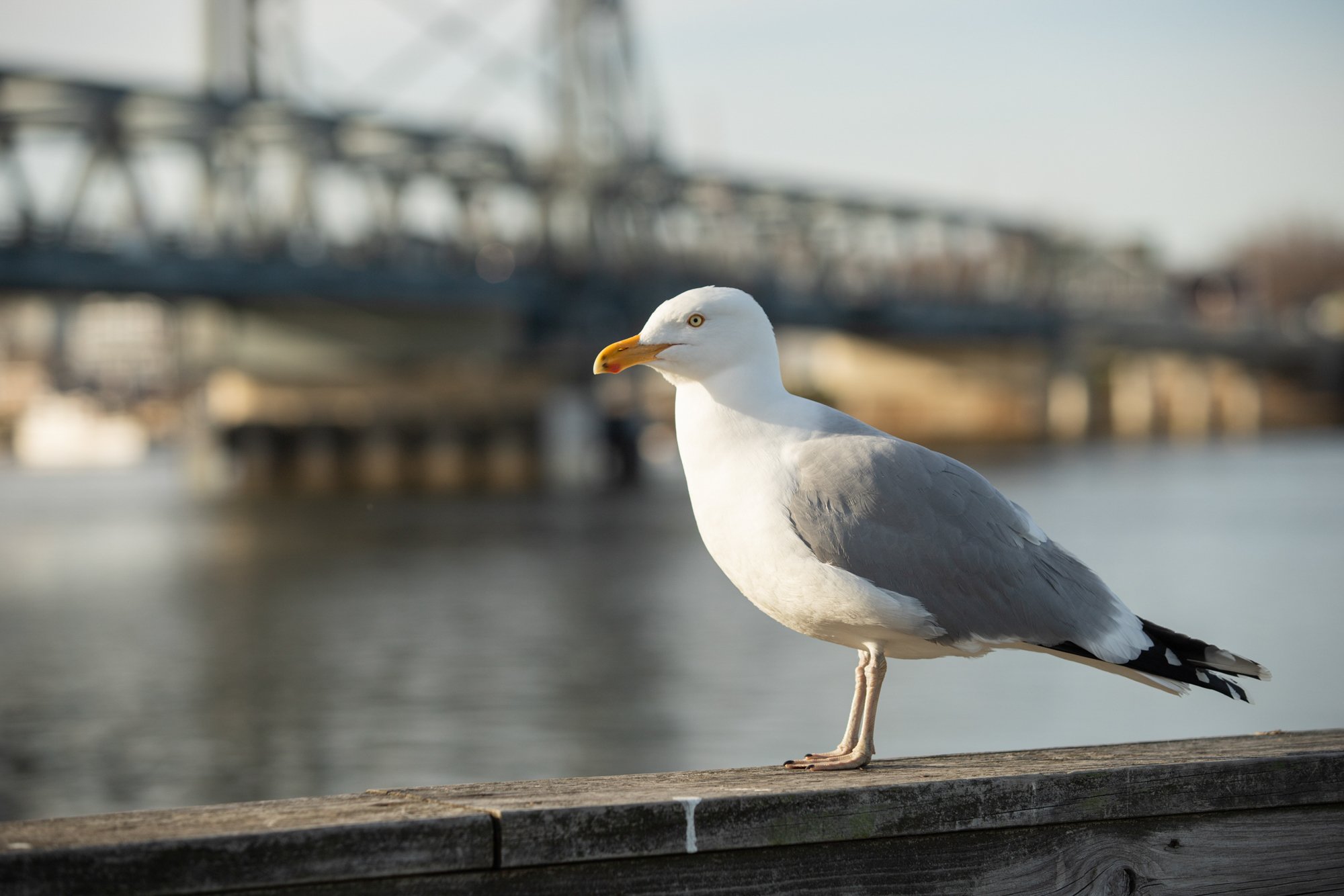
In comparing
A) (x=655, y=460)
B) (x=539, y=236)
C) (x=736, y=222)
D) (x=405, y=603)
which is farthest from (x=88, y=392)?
(x=405, y=603)

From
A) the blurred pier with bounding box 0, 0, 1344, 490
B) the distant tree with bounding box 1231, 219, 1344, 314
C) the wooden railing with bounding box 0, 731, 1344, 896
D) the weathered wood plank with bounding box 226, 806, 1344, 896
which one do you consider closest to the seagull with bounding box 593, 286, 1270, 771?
the wooden railing with bounding box 0, 731, 1344, 896

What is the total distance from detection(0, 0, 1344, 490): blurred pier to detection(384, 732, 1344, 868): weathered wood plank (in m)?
44.3

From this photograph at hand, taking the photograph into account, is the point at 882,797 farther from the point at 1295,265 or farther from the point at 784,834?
the point at 1295,265

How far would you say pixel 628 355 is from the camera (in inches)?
136

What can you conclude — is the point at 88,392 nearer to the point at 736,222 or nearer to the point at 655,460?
the point at 655,460

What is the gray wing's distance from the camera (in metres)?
3.37

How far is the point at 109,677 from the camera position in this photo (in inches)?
727

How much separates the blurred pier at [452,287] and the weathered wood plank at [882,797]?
44.3 metres

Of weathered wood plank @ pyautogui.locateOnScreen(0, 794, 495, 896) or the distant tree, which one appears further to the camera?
the distant tree

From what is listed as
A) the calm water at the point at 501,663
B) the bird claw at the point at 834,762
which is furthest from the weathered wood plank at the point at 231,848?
the calm water at the point at 501,663

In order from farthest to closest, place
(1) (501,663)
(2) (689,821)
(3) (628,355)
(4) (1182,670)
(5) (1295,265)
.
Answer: (5) (1295,265)
(1) (501,663)
(3) (628,355)
(4) (1182,670)
(2) (689,821)

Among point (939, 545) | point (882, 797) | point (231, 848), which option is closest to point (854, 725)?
point (939, 545)

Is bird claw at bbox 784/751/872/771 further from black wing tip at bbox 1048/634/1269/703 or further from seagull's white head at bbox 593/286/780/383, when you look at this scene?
seagull's white head at bbox 593/286/780/383

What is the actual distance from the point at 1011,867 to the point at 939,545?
892 mm
